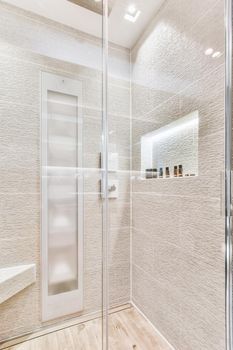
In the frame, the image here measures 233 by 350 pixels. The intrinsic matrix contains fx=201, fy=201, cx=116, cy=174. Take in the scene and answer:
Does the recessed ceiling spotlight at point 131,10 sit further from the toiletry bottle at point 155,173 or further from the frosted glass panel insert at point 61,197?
the toiletry bottle at point 155,173

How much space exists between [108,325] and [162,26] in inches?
73.8

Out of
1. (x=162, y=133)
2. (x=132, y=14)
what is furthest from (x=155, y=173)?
(x=132, y=14)

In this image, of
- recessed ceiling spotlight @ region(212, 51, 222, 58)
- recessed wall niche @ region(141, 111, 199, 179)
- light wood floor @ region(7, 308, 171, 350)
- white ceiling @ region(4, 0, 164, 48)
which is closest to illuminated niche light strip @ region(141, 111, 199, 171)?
recessed wall niche @ region(141, 111, 199, 179)

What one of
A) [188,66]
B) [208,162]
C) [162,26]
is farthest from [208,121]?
[162,26]

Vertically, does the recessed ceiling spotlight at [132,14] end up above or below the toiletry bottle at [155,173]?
above

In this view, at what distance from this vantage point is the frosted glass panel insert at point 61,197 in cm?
121

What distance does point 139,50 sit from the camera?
1397mm

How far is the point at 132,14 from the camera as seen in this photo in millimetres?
1280

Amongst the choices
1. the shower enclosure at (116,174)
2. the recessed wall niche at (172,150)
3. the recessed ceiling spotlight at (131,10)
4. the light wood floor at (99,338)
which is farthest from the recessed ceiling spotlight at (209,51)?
the light wood floor at (99,338)

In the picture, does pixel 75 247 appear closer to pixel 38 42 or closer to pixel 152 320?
pixel 152 320

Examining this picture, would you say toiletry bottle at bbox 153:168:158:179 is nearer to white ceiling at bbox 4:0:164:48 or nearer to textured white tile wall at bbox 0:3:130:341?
textured white tile wall at bbox 0:3:130:341

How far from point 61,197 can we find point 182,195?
0.72 metres

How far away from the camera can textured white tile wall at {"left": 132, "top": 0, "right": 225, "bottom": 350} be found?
2.81 feet

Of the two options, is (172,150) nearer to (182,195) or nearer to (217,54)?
(182,195)
